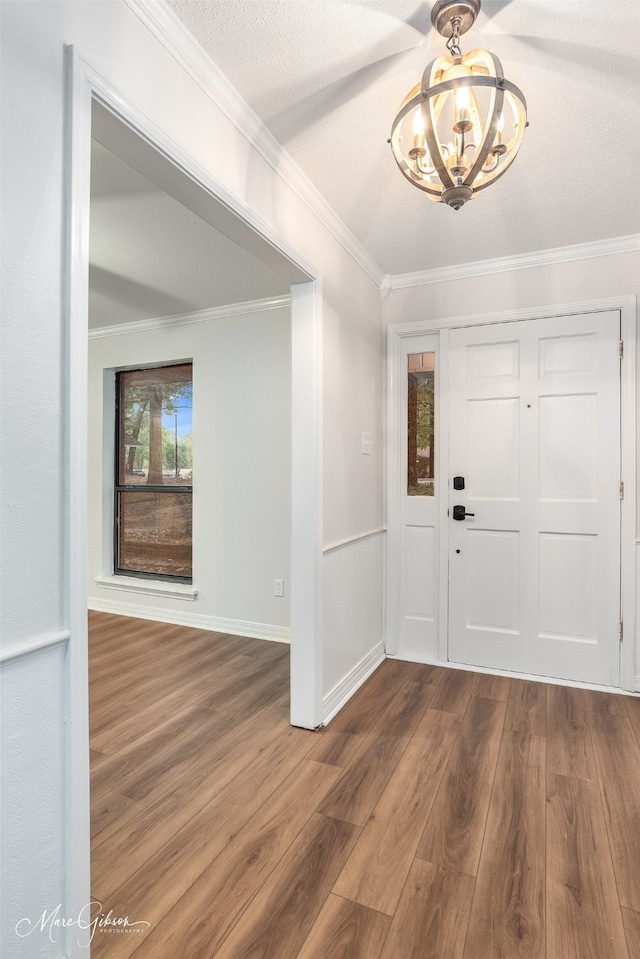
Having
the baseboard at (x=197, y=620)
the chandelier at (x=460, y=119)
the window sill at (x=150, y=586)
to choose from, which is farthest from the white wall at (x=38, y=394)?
the window sill at (x=150, y=586)

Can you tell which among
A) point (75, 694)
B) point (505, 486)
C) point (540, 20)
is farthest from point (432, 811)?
point (540, 20)

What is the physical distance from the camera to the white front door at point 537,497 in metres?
2.85

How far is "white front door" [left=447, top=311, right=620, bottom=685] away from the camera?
9.35 ft

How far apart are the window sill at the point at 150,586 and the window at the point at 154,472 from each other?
0.08 meters

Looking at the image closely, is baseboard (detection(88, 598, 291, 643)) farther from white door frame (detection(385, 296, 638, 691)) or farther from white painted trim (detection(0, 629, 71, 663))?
white painted trim (detection(0, 629, 71, 663))

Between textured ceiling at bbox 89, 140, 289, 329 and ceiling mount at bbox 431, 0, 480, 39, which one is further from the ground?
textured ceiling at bbox 89, 140, 289, 329

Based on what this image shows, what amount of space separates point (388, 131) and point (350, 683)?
2636mm

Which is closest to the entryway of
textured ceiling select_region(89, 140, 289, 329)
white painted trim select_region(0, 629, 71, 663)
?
textured ceiling select_region(89, 140, 289, 329)

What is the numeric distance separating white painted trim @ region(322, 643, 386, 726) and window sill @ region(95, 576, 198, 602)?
1.62 meters

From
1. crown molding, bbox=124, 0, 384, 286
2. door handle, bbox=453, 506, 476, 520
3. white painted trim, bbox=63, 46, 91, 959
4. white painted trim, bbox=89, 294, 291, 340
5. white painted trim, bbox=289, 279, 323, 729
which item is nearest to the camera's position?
white painted trim, bbox=63, 46, 91, 959

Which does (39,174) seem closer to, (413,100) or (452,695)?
(413,100)

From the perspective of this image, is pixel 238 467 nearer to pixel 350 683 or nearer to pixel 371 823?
pixel 350 683

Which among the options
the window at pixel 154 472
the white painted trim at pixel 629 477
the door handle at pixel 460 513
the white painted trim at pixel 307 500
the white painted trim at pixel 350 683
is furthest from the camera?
the window at pixel 154 472

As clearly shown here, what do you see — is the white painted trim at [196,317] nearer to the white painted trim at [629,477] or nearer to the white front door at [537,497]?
the white front door at [537,497]
